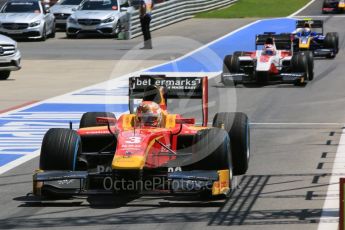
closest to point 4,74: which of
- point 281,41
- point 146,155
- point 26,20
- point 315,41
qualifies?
point 281,41

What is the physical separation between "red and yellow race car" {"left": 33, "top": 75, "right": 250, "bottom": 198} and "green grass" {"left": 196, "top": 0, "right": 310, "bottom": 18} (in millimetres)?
37383

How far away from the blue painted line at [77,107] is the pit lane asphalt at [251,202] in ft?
14.4

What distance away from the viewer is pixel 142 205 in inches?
480

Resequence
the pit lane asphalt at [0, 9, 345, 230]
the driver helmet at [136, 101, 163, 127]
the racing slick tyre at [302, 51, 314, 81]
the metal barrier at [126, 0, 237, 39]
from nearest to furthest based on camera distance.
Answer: the pit lane asphalt at [0, 9, 345, 230]
the driver helmet at [136, 101, 163, 127]
the racing slick tyre at [302, 51, 314, 81]
the metal barrier at [126, 0, 237, 39]

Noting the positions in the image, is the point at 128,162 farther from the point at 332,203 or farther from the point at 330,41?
the point at 330,41

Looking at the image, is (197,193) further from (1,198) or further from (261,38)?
(261,38)

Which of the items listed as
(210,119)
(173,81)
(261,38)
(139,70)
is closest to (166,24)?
(139,70)

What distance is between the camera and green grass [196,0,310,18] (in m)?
51.9

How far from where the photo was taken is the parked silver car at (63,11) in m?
46.0

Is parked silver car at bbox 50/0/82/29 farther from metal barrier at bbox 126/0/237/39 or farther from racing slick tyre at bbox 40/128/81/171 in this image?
racing slick tyre at bbox 40/128/81/171

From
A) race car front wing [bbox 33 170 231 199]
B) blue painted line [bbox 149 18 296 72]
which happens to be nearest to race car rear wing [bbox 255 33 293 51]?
blue painted line [bbox 149 18 296 72]

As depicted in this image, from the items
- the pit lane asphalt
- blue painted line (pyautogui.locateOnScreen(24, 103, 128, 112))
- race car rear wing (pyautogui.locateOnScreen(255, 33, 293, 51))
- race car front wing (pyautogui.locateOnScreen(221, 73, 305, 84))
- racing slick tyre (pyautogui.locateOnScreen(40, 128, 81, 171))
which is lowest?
race car front wing (pyautogui.locateOnScreen(221, 73, 305, 84))

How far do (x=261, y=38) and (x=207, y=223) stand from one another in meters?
17.6

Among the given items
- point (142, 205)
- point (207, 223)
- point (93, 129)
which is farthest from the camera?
point (93, 129)
